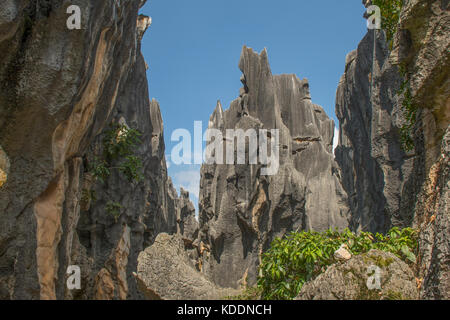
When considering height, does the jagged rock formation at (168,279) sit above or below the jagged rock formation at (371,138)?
below

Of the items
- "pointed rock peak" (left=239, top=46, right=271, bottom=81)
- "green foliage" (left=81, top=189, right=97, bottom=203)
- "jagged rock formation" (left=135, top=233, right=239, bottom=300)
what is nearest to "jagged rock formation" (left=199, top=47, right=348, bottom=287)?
"pointed rock peak" (left=239, top=46, right=271, bottom=81)

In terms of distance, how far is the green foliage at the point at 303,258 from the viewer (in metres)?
7.14

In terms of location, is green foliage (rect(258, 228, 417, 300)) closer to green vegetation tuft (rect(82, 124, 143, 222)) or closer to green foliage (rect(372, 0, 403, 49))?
green foliage (rect(372, 0, 403, 49))

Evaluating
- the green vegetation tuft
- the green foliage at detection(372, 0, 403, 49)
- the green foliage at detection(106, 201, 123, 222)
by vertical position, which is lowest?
the green foliage at detection(106, 201, 123, 222)

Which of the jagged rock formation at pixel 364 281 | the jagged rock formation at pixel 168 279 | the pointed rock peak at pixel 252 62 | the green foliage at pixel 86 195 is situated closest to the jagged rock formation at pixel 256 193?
the pointed rock peak at pixel 252 62

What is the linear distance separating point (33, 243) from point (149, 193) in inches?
561

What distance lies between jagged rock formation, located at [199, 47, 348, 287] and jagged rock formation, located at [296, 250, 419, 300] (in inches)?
603

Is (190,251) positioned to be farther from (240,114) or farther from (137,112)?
(137,112)

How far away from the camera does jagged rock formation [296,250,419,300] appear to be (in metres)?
5.28

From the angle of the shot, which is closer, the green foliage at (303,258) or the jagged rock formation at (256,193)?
the green foliage at (303,258)

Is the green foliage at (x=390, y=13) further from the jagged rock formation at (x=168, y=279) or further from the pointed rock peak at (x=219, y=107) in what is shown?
the pointed rock peak at (x=219, y=107)

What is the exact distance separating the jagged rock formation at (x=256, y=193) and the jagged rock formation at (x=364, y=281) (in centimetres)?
1533

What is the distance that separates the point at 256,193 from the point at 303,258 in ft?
48.6
